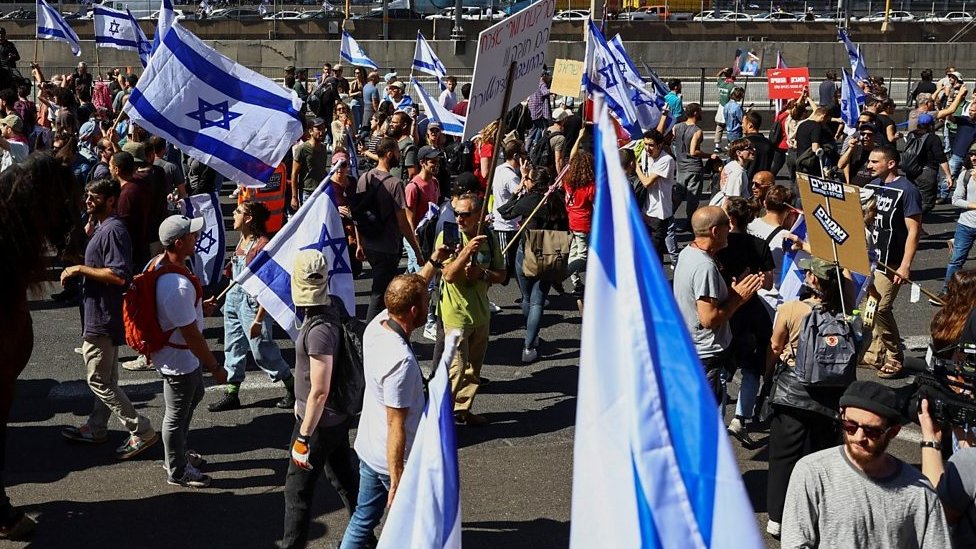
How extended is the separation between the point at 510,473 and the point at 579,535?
14.0 ft

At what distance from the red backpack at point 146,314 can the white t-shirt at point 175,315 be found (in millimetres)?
23

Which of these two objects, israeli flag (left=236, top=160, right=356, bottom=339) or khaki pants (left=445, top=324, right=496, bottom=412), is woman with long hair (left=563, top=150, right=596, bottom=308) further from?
israeli flag (left=236, top=160, right=356, bottom=339)

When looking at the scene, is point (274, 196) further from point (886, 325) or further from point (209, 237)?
point (886, 325)

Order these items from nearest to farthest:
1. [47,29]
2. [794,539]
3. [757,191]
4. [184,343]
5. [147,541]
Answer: [794,539] → [147,541] → [184,343] → [757,191] → [47,29]

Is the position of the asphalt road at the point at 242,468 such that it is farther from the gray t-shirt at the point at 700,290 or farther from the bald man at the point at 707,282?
the bald man at the point at 707,282

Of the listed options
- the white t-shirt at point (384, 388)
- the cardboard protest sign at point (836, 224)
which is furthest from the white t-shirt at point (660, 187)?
the white t-shirt at point (384, 388)

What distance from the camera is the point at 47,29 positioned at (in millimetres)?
19578

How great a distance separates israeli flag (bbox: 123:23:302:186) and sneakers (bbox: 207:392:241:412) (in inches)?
58.2

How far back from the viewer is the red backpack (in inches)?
253

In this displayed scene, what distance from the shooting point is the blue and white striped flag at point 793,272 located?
7.79m

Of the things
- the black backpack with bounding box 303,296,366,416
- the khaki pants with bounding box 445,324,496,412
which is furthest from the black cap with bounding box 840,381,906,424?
the khaki pants with bounding box 445,324,496,412

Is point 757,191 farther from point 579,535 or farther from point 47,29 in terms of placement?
point 47,29

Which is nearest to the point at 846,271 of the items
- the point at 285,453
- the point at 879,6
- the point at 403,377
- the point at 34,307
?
the point at 403,377

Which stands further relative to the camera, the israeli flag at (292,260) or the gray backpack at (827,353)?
the israeli flag at (292,260)
